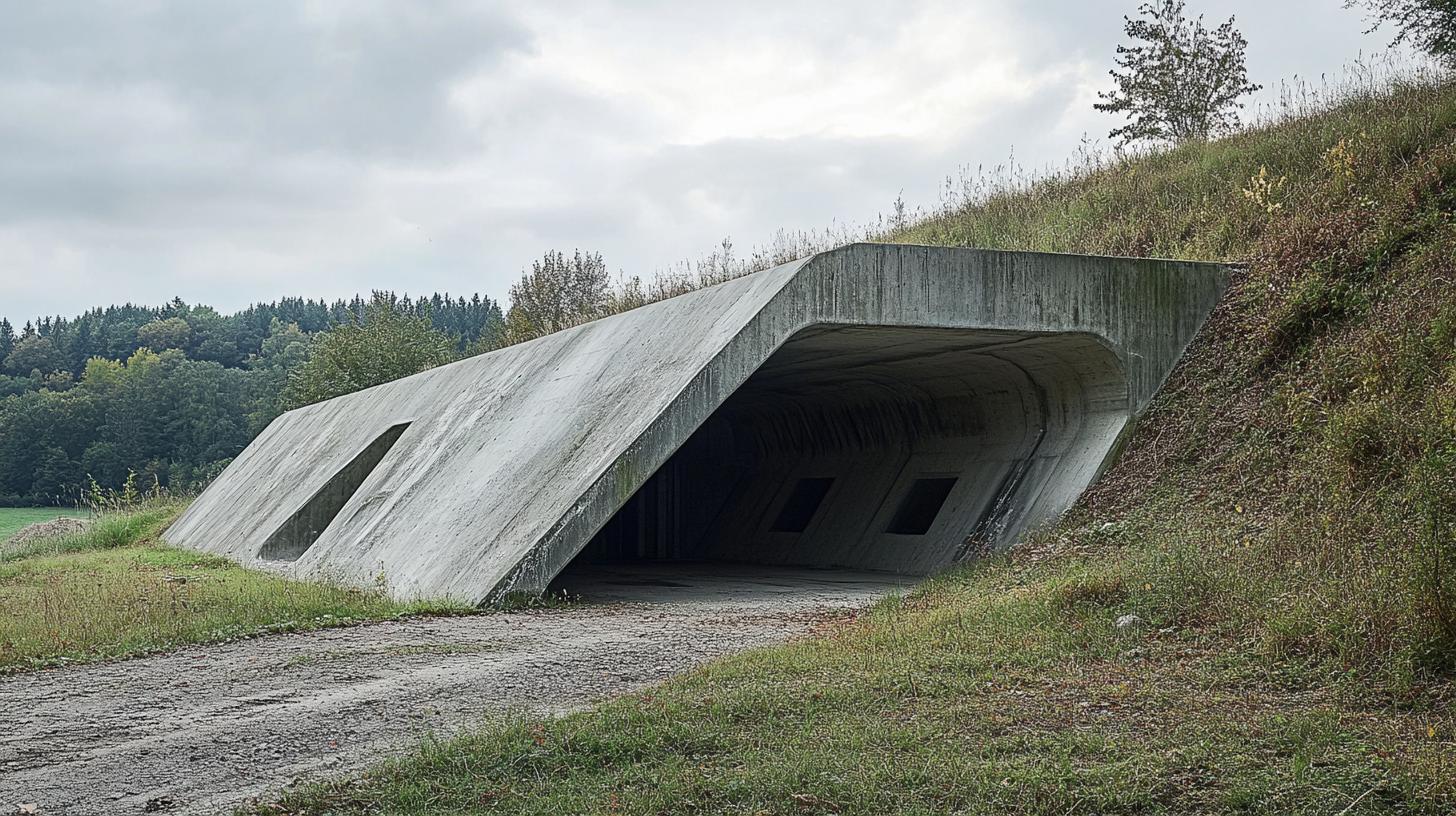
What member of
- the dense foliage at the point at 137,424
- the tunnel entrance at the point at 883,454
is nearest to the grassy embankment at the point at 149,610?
the tunnel entrance at the point at 883,454

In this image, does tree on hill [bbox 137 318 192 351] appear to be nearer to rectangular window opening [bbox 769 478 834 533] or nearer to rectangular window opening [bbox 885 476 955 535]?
rectangular window opening [bbox 769 478 834 533]

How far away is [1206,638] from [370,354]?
140 feet

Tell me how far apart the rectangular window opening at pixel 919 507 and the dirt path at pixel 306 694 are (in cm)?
435

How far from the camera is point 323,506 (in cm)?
1831

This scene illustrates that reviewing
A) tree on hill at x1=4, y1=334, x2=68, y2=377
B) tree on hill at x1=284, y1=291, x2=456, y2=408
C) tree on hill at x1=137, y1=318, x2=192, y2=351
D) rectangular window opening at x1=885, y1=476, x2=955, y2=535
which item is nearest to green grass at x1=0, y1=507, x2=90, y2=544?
tree on hill at x1=284, y1=291, x2=456, y2=408

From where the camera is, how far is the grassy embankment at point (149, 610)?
897 centimetres

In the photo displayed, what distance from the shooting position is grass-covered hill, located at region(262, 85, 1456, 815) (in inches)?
182

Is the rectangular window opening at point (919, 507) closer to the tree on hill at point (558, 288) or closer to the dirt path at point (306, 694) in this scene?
the dirt path at point (306, 694)

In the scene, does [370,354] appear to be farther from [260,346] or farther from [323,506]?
[260,346]

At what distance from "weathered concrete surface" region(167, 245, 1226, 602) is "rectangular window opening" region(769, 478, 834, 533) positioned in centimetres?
17

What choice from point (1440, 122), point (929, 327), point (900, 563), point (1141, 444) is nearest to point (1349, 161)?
point (1440, 122)

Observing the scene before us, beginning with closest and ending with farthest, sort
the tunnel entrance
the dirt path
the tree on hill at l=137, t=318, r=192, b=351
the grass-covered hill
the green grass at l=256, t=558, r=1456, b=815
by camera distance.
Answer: the green grass at l=256, t=558, r=1456, b=815 → the grass-covered hill → the dirt path → the tunnel entrance → the tree on hill at l=137, t=318, r=192, b=351

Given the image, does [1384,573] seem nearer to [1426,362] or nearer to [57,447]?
[1426,362]

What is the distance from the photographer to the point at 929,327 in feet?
37.8
